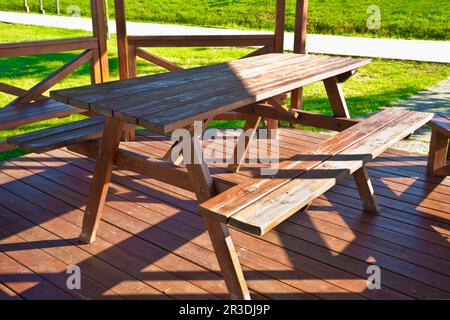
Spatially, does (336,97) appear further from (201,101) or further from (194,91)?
(201,101)

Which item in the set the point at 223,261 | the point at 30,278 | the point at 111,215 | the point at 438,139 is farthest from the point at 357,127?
the point at 30,278

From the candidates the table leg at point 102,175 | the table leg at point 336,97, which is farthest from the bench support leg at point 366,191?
the table leg at point 102,175

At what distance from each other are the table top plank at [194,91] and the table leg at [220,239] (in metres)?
0.22

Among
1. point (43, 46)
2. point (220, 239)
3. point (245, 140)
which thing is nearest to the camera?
point (220, 239)

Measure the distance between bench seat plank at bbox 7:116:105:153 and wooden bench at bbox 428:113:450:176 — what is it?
88.8 inches

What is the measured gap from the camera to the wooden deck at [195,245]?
2.43m

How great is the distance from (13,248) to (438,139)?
2.87 meters

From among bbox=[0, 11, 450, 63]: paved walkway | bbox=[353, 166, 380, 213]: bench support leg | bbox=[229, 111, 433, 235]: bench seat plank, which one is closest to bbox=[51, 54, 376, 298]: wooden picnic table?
bbox=[229, 111, 433, 235]: bench seat plank

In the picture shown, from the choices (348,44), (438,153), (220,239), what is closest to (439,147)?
(438,153)

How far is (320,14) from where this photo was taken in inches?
567

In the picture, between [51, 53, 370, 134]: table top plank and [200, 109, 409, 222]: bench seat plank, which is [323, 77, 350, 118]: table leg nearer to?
[51, 53, 370, 134]: table top plank

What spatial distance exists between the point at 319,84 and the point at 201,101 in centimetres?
531

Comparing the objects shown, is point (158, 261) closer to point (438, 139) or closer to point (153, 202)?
point (153, 202)

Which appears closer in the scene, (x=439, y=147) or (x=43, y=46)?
(x=439, y=147)
